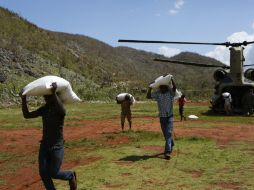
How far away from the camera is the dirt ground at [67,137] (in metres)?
10.6

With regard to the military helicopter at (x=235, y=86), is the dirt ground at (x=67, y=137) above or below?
below

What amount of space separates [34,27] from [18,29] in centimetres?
461

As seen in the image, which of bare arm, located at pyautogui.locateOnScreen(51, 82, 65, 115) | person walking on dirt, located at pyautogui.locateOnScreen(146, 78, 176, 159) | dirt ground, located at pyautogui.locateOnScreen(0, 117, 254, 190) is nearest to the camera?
bare arm, located at pyautogui.locateOnScreen(51, 82, 65, 115)

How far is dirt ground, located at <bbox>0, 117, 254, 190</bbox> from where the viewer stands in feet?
34.8

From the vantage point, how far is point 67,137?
59.4 ft

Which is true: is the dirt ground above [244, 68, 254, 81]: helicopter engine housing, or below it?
below

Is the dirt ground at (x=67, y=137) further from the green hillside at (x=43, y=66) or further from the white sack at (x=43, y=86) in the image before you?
the green hillside at (x=43, y=66)

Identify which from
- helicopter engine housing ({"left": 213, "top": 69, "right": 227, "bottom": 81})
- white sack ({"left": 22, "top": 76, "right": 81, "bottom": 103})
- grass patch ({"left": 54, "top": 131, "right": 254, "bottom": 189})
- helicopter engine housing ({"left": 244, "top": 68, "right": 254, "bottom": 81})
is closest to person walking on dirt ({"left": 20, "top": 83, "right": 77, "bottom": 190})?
white sack ({"left": 22, "top": 76, "right": 81, "bottom": 103})

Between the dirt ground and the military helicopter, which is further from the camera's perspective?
the military helicopter

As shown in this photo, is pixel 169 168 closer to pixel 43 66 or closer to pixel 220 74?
pixel 220 74

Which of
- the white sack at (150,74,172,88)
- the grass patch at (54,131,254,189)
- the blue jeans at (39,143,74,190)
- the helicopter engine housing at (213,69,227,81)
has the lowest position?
the grass patch at (54,131,254,189)

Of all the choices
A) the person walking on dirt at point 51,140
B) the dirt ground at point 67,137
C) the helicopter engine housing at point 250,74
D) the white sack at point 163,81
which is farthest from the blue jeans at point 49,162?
the helicopter engine housing at point 250,74

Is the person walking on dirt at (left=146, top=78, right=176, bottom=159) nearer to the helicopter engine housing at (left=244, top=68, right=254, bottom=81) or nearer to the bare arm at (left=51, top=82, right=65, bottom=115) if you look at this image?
the bare arm at (left=51, top=82, right=65, bottom=115)

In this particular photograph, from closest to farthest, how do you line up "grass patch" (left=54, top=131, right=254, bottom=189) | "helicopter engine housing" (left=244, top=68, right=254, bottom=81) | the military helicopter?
1. "grass patch" (left=54, top=131, right=254, bottom=189)
2. the military helicopter
3. "helicopter engine housing" (left=244, top=68, right=254, bottom=81)
